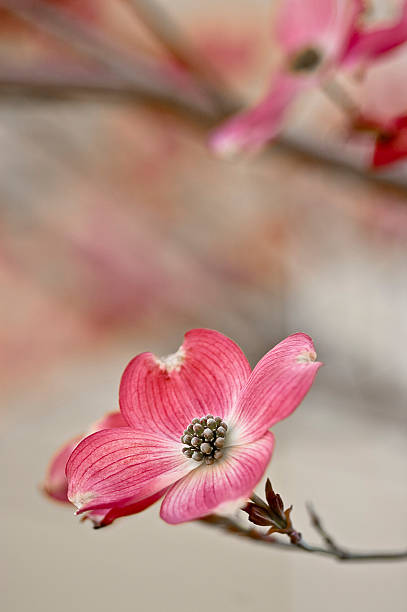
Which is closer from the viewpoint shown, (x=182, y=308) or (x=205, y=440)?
(x=205, y=440)

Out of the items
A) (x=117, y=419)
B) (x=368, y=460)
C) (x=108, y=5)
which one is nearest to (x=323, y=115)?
(x=108, y=5)

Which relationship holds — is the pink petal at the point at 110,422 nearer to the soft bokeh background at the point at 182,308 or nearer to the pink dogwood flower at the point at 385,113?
the pink dogwood flower at the point at 385,113

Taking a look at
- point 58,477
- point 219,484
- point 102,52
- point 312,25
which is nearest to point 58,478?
point 58,477

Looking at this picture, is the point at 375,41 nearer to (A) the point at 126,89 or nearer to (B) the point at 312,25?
(B) the point at 312,25

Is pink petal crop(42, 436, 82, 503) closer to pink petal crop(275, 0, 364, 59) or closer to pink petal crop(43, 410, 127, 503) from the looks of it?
pink petal crop(43, 410, 127, 503)

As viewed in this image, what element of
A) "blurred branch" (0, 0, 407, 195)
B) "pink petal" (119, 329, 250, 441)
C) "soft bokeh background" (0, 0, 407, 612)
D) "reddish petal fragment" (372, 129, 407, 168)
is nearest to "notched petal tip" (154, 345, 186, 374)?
"pink petal" (119, 329, 250, 441)
